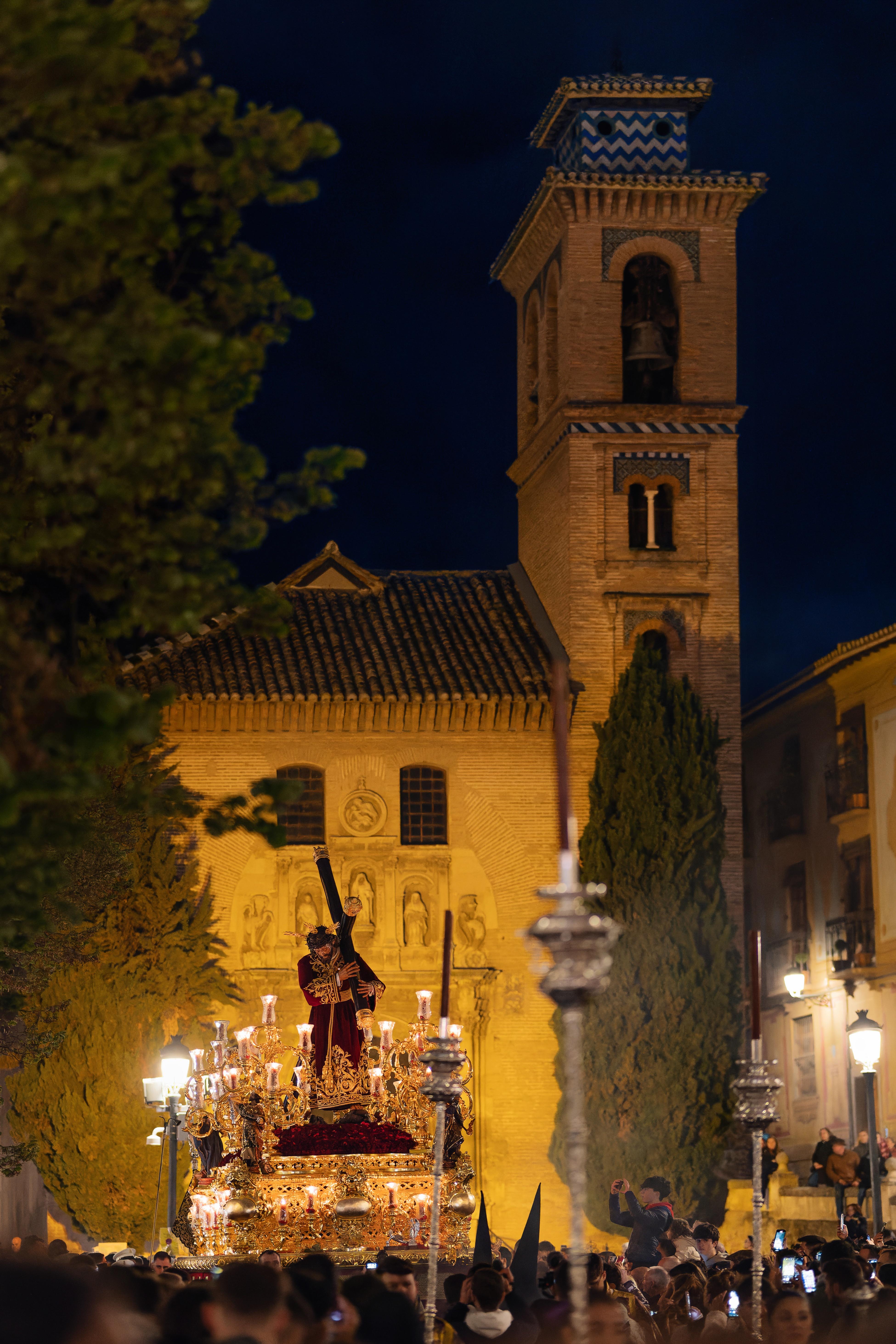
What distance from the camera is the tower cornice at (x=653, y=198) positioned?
34875 millimetres

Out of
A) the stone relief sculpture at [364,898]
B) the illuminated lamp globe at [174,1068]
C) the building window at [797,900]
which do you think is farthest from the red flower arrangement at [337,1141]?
the building window at [797,900]

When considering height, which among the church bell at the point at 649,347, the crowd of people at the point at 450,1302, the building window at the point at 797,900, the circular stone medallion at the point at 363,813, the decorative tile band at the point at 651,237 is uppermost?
the decorative tile band at the point at 651,237

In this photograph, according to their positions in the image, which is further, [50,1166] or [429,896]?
[429,896]

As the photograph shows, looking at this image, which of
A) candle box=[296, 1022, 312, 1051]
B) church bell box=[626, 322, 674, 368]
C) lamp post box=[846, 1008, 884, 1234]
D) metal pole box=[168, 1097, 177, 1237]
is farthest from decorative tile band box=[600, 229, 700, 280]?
candle box=[296, 1022, 312, 1051]

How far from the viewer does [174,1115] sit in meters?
22.6

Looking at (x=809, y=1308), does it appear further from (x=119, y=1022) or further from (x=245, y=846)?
(x=245, y=846)

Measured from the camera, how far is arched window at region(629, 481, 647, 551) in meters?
35.2

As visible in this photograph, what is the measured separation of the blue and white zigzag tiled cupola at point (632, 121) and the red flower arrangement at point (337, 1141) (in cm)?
2213

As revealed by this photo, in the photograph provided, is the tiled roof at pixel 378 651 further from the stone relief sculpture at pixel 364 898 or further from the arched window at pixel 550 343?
the arched window at pixel 550 343

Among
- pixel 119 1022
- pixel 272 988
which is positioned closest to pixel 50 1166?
pixel 119 1022

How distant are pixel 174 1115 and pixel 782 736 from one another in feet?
78.6

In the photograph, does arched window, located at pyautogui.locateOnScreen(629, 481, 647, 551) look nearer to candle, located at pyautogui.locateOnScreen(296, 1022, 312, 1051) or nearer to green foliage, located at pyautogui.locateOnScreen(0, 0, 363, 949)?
candle, located at pyautogui.locateOnScreen(296, 1022, 312, 1051)

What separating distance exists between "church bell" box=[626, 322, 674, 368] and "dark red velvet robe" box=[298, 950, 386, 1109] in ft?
62.3

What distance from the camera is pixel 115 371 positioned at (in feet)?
22.8
